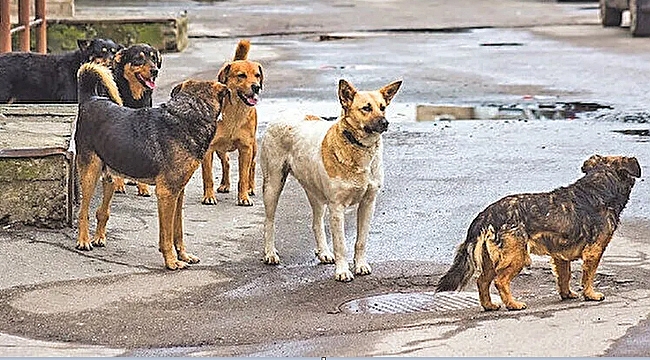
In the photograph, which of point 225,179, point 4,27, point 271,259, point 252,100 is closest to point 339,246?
point 271,259

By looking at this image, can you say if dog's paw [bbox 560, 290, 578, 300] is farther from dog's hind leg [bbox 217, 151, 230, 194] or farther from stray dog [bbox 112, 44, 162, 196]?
dog's hind leg [bbox 217, 151, 230, 194]

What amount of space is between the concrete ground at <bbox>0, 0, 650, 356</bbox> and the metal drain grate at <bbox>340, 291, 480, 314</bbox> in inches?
1.4

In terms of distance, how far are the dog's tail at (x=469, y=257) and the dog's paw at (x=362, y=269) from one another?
88 cm

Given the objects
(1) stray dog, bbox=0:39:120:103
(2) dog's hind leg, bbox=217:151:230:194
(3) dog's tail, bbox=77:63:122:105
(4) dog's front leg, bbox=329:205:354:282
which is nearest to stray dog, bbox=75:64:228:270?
(3) dog's tail, bbox=77:63:122:105

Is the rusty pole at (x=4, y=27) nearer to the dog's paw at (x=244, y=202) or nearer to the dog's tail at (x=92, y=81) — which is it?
the dog's paw at (x=244, y=202)

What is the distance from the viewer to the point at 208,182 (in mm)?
9906

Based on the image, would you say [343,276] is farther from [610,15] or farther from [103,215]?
[610,15]

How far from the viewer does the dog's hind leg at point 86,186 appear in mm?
8414

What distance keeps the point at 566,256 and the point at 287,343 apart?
5.15ft

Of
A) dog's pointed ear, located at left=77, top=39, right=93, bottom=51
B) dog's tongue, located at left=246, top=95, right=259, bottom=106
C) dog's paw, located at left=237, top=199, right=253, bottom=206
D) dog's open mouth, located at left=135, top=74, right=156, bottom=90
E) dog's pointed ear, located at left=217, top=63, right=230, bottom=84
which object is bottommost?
dog's paw, located at left=237, top=199, right=253, bottom=206

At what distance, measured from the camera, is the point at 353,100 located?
7746mm

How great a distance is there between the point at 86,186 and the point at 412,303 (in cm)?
226

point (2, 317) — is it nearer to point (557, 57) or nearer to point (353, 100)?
point (353, 100)

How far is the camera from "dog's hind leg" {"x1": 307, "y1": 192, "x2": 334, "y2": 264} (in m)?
8.32
